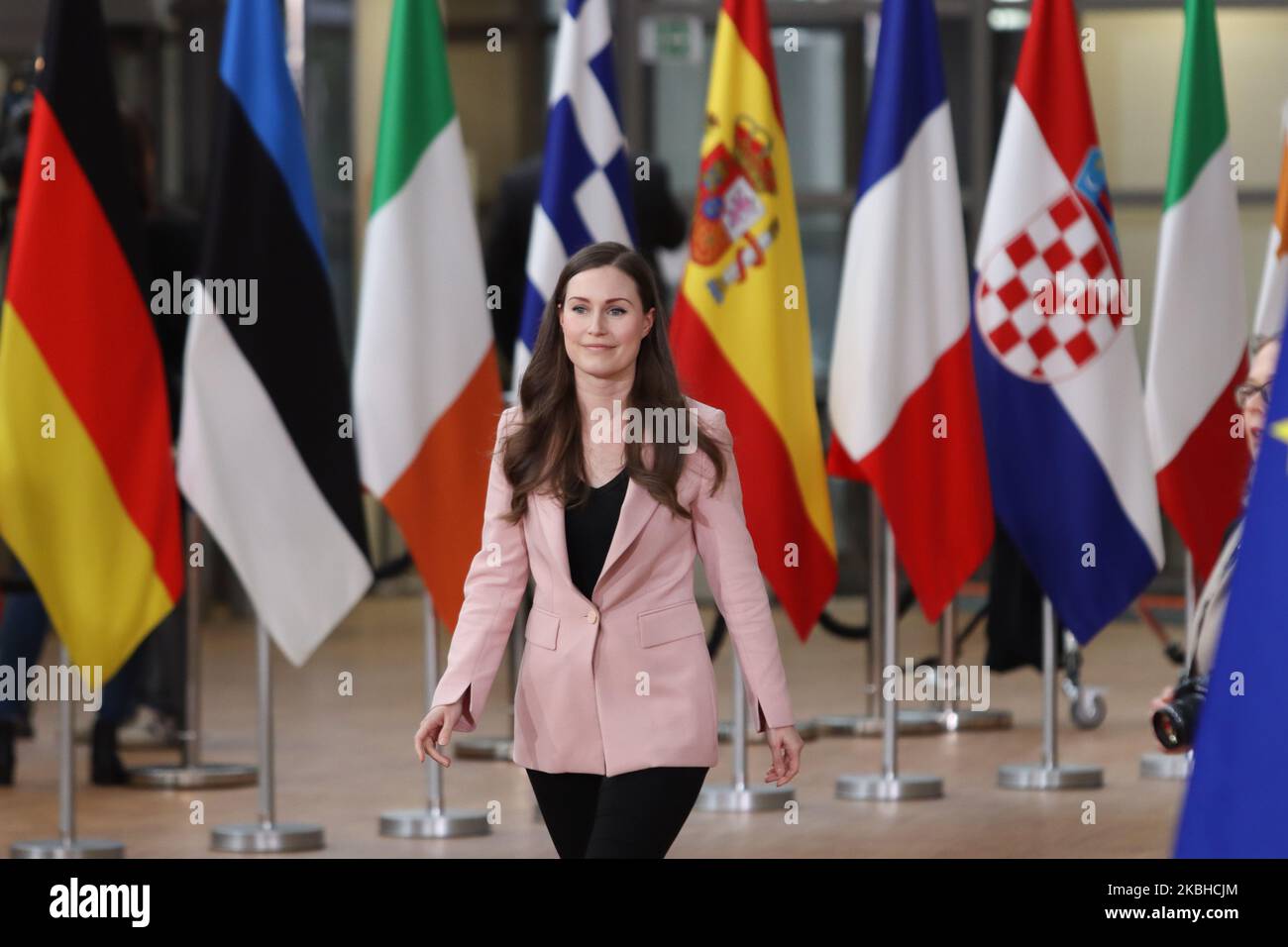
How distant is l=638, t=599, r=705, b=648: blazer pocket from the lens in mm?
3137

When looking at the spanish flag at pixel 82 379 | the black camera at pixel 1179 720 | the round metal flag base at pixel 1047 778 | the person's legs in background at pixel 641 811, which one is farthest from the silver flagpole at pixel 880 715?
the person's legs in background at pixel 641 811

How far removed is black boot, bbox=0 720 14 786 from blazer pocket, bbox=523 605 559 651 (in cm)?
345

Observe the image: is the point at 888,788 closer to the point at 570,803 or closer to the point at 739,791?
the point at 739,791

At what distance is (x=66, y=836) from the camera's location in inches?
196

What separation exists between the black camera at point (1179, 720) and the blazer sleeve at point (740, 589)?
0.63 meters

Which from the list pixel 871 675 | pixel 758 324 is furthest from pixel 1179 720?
pixel 871 675

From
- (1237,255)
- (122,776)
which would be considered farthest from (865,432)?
(122,776)

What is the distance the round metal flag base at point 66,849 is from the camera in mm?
4918

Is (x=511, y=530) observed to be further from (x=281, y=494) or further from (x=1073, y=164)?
(x=1073, y=164)

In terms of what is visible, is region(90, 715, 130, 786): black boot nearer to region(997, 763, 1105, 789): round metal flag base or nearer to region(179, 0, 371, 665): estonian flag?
region(179, 0, 371, 665): estonian flag

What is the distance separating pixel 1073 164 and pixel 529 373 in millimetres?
3022

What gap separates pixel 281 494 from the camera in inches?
200

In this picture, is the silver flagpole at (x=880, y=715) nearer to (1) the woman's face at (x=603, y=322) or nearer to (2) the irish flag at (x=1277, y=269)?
(2) the irish flag at (x=1277, y=269)

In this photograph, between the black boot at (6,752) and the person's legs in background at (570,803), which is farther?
the black boot at (6,752)
